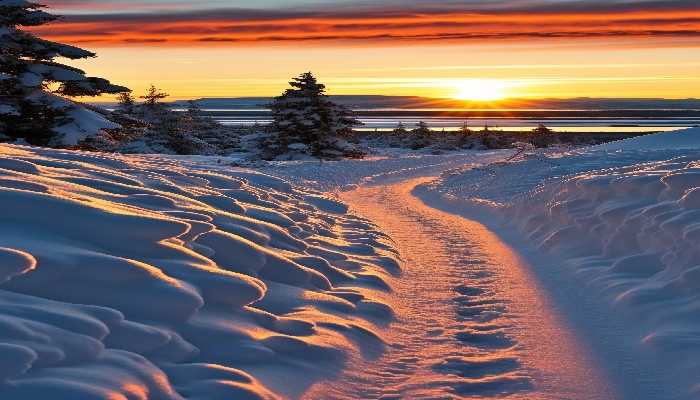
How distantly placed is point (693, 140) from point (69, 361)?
25.1 m

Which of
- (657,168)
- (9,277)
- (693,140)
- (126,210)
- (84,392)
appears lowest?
(84,392)

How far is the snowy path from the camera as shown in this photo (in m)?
5.41

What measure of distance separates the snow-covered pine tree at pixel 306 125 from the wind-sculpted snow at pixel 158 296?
3724 cm

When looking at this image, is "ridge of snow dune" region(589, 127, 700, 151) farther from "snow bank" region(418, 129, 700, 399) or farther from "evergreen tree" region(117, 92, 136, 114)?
"evergreen tree" region(117, 92, 136, 114)

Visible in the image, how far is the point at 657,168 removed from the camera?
46.8 feet

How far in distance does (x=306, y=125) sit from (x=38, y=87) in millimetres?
22105

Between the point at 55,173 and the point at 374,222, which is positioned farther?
the point at 374,222

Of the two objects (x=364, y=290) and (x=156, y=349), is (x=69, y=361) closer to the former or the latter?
(x=156, y=349)

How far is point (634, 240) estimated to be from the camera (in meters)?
9.98

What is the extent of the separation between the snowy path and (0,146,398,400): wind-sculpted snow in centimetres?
29

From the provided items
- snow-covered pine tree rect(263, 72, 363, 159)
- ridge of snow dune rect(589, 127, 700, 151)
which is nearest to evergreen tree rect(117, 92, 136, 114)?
snow-covered pine tree rect(263, 72, 363, 159)

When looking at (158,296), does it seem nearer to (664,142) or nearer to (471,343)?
(471,343)

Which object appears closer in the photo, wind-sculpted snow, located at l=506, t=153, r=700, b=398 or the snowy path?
the snowy path

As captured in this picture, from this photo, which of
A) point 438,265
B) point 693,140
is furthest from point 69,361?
point 693,140
